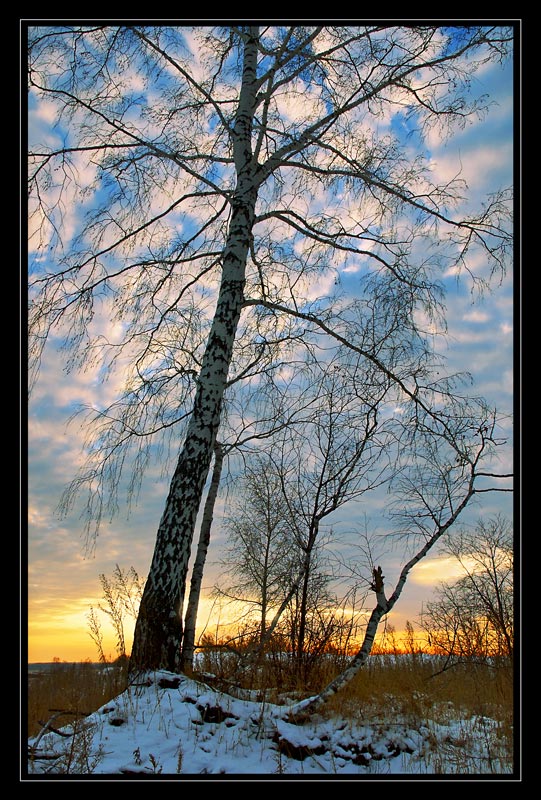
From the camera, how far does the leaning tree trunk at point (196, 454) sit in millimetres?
5352

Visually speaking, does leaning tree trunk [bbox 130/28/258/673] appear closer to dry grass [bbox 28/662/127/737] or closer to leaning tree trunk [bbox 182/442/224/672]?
dry grass [bbox 28/662/127/737]

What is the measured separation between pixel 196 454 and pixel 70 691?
3.05 m

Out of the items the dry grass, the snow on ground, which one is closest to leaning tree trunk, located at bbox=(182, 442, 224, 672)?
the dry grass

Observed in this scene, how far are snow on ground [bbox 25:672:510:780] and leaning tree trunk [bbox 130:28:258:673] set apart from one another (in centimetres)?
36

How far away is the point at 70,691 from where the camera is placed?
20.6ft

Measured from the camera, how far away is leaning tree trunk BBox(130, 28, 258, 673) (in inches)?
211

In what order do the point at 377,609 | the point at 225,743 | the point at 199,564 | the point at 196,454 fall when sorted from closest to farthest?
the point at 225,743 < the point at 377,609 < the point at 196,454 < the point at 199,564

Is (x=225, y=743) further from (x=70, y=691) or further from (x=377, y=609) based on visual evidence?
(x=70, y=691)

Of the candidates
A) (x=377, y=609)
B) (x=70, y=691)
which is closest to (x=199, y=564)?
(x=70, y=691)

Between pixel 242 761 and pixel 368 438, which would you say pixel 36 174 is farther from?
pixel 242 761

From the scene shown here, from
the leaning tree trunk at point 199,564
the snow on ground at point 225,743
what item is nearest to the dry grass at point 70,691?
the snow on ground at point 225,743

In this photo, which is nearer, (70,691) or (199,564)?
(70,691)

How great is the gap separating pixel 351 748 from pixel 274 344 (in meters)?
5.24
